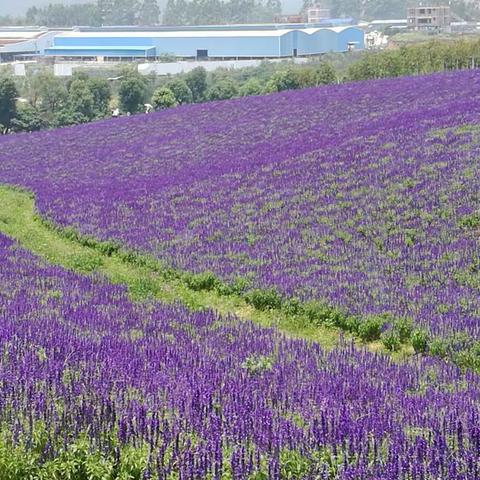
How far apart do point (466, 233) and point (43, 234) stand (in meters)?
14.4

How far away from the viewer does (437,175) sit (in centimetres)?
2175

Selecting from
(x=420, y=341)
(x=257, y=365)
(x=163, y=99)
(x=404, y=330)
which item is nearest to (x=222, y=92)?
(x=163, y=99)

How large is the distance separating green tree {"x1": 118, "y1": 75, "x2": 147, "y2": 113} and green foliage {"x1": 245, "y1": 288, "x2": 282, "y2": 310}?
68.6 meters

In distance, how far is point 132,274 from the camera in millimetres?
20359

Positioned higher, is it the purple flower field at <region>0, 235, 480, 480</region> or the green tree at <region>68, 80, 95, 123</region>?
the purple flower field at <region>0, 235, 480, 480</region>

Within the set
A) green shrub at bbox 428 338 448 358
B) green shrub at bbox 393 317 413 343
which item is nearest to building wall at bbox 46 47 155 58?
green shrub at bbox 393 317 413 343

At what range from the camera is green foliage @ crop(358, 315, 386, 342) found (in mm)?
14055

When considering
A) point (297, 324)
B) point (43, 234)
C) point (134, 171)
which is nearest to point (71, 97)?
point (134, 171)

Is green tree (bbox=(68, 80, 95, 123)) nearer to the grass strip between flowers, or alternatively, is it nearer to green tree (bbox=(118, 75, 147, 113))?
green tree (bbox=(118, 75, 147, 113))

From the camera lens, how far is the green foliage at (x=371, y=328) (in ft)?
46.1

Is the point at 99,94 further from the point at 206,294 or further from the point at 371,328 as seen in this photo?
the point at 371,328

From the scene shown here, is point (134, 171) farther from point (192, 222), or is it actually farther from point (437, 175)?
point (437, 175)

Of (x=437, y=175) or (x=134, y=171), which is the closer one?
(x=437, y=175)

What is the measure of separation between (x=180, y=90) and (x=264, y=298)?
241 ft
